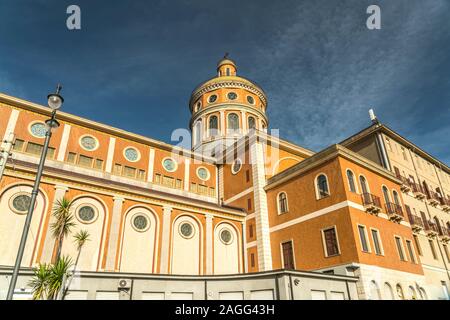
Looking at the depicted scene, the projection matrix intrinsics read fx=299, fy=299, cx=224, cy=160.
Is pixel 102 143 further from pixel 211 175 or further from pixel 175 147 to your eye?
pixel 211 175

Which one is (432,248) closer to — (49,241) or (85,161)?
(49,241)

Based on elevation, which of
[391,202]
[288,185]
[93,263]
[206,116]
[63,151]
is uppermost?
[206,116]

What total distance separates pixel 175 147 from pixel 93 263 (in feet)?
50.1

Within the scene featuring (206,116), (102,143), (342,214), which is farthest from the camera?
(206,116)

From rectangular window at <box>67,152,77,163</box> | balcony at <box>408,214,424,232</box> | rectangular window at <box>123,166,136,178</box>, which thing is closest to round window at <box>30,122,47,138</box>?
rectangular window at <box>67,152,77,163</box>

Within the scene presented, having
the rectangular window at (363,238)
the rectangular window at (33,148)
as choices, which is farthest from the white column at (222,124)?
the rectangular window at (363,238)

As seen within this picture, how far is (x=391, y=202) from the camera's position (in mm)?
24406

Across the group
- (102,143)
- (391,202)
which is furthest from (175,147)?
(391,202)

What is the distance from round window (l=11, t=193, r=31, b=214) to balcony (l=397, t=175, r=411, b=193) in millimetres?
29860

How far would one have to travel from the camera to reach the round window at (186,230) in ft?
79.4

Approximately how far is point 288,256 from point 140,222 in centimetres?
1170

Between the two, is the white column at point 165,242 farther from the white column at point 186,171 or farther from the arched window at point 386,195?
the arched window at point 386,195

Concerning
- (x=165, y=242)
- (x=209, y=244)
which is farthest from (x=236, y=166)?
(x=165, y=242)

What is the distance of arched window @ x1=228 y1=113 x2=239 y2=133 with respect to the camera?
3925 cm
